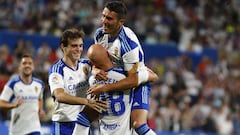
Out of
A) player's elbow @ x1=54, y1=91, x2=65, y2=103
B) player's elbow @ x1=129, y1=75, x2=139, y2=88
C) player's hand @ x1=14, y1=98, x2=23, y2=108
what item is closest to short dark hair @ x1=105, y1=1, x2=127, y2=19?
player's elbow @ x1=129, y1=75, x2=139, y2=88

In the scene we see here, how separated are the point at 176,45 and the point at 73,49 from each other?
12.0 meters

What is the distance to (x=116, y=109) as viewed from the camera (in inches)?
369

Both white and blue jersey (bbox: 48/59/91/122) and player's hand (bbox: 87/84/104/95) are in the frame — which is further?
white and blue jersey (bbox: 48/59/91/122)

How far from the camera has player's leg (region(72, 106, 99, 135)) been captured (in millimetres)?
9594

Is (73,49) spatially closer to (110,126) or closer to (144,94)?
(144,94)

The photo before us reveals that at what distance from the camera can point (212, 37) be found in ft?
77.5

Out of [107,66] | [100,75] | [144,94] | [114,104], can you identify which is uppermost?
[107,66]

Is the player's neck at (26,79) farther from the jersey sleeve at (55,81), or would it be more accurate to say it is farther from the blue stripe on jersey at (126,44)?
the blue stripe on jersey at (126,44)

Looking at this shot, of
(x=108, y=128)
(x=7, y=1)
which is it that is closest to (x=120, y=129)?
(x=108, y=128)

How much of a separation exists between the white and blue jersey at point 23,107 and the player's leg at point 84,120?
109 inches

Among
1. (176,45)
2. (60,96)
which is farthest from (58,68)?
(176,45)

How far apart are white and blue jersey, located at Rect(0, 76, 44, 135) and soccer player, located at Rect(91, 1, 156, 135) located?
3213mm

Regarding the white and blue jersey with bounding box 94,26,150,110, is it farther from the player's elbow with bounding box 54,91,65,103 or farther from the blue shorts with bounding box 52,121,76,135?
the blue shorts with bounding box 52,121,76,135

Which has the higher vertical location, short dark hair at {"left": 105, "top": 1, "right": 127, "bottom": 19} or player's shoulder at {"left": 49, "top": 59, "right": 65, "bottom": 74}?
short dark hair at {"left": 105, "top": 1, "right": 127, "bottom": 19}
